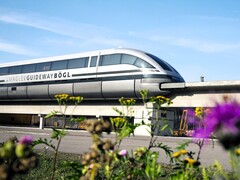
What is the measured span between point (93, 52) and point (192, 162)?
102ft

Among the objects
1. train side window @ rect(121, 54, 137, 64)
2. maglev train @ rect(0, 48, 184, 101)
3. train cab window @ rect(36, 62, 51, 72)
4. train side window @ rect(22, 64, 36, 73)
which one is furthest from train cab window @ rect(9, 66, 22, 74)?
train side window @ rect(121, 54, 137, 64)

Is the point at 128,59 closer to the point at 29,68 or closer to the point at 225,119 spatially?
the point at 29,68

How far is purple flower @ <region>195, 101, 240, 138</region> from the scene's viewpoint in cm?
102

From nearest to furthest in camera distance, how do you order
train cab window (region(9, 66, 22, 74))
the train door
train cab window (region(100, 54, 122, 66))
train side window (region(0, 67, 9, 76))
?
train cab window (region(100, 54, 122, 66))
the train door
train cab window (region(9, 66, 22, 74))
train side window (region(0, 67, 9, 76))

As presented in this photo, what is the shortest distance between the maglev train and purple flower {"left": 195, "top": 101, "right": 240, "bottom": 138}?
→ 2625 centimetres

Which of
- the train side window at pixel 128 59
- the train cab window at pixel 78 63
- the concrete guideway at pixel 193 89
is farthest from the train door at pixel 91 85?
the concrete guideway at pixel 193 89

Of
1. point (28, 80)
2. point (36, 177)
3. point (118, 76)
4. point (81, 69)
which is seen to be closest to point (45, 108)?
point (28, 80)

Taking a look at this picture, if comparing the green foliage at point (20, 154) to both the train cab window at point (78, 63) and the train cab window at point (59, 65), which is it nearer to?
the train cab window at point (78, 63)

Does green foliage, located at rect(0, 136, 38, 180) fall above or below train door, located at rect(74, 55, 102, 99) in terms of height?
below

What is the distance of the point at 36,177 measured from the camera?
4848mm

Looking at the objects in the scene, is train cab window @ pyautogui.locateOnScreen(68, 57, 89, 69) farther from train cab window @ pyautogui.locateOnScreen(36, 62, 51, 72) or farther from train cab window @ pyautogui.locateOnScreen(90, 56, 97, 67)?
train cab window @ pyautogui.locateOnScreen(36, 62, 51, 72)

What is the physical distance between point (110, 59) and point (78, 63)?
4471 millimetres

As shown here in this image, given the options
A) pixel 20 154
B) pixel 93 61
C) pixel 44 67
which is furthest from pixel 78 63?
pixel 20 154

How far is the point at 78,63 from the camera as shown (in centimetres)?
3325
